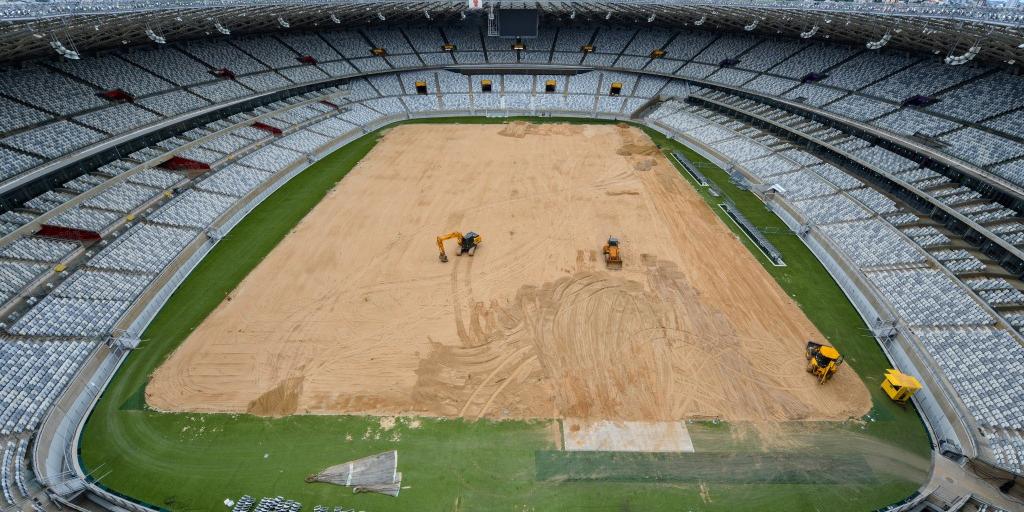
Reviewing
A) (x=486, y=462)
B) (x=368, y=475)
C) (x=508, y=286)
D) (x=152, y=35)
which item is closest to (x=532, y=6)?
(x=152, y=35)

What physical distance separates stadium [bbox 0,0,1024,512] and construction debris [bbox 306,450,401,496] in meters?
0.10

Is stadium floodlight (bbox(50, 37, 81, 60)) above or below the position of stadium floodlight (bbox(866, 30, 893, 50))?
below

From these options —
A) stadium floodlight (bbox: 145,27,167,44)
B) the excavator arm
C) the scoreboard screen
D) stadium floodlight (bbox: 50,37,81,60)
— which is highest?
the scoreboard screen

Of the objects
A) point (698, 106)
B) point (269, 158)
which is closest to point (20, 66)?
point (269, 158)

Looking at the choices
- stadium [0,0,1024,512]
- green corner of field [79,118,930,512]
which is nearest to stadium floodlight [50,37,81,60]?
stadium [0,0,1024,512]

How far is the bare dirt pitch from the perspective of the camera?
18891 mm

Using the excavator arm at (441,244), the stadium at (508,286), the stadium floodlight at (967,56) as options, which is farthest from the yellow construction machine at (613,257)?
the stadium floodlight at (967,56)

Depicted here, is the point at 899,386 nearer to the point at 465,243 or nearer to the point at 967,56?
the point at 465,243

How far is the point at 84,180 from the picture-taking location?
Answer: 93.9 feet

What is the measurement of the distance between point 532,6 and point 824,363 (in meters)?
57.8

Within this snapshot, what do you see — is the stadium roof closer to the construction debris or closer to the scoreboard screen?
the scoreboard screen

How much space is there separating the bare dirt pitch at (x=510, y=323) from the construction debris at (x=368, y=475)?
2.27 m

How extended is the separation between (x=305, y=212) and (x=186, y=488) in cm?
2209

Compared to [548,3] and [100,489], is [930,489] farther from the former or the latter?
[548,3]
